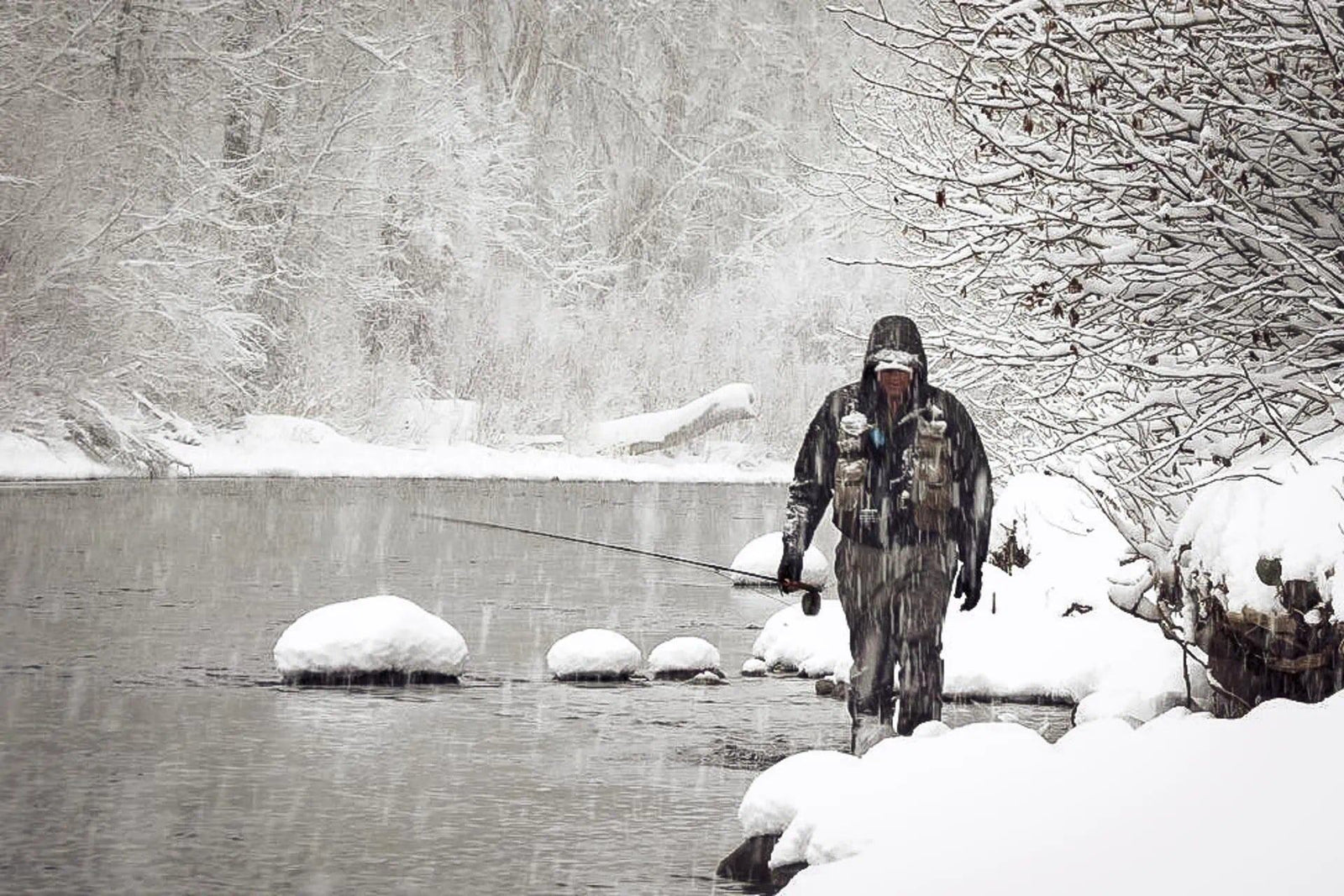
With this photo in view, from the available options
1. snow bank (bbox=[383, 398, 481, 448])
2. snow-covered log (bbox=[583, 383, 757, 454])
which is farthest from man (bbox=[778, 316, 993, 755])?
snow-covered log (bbox=[583, 383, 757, 454])

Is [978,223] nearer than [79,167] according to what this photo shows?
Yes

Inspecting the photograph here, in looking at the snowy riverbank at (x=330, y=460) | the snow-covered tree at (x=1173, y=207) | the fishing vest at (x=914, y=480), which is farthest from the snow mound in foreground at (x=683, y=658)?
the snowy riverbank at (x=330, y=460)

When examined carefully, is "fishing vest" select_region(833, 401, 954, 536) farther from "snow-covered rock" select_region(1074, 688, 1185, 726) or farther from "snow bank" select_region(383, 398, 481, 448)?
"snow bank" select_region(383, 398, 481, 448)

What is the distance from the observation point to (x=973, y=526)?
823 cm

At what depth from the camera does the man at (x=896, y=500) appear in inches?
322

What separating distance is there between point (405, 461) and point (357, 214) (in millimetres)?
5372

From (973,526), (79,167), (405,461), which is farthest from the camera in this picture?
(405,461)

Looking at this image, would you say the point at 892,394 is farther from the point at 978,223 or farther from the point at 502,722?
the point at 502,722

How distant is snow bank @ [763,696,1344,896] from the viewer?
515cm

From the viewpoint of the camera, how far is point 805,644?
13789 millimetres

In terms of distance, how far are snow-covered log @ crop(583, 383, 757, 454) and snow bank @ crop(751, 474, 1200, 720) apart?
2504cm

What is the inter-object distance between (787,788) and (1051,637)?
215 inches

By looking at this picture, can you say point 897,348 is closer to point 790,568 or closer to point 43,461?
point 790,568

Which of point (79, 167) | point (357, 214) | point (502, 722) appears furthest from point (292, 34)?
point (502, 722)
